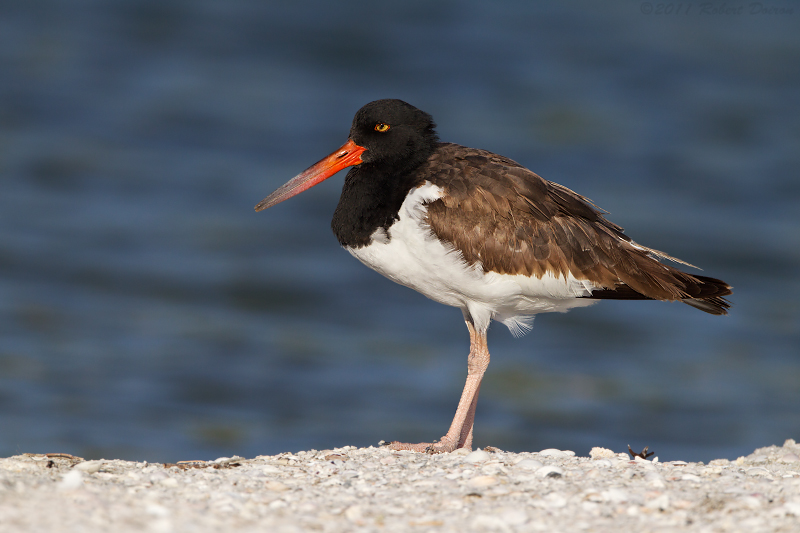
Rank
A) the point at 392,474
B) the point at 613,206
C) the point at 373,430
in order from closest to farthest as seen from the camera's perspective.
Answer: the point at 392,474
the point at 373,430
the point at 613,206

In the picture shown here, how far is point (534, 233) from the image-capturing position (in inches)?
231

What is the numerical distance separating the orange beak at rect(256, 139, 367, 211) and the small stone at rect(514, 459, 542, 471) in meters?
2.65

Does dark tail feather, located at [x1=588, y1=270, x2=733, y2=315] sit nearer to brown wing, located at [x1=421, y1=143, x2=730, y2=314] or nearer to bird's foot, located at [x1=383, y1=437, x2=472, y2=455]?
brown wing, located at [x1=421, y1=143, x2=730, y2=314]

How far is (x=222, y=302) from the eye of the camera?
12.6 meters

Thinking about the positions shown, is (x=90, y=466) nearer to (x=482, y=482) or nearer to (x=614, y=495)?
(x=482, y=482)

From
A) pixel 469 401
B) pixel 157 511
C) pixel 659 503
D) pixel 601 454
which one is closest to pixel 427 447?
pixel 469 401

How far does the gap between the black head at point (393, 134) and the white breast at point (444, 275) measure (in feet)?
1.43

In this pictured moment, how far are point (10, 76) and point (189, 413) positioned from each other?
1050 cm

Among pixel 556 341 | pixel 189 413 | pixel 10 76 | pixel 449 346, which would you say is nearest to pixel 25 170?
pixel 10 76

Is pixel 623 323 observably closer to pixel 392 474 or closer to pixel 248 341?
pixel 248 341

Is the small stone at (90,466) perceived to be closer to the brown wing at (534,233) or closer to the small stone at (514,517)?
the small stone at (514,517)

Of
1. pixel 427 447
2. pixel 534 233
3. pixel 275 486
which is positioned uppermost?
pixel 534 233

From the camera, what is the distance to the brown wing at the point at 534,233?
572cm

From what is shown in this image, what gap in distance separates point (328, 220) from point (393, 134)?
8.51 meters
